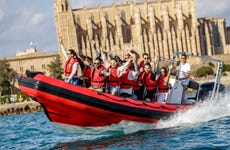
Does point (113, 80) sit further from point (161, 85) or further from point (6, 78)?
point (6, 78)

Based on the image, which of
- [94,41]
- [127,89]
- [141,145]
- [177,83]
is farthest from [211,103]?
[94,41]

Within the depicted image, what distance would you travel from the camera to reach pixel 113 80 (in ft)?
64.3

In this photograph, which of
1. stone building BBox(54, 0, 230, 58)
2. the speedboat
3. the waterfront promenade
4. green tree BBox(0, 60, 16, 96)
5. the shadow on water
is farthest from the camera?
stone building BBox(54, 0, 230, 58)

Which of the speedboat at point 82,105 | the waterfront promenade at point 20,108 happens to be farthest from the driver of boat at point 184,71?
the waterfront promenade at point 20,108

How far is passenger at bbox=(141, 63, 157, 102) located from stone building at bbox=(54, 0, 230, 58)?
86.0 m

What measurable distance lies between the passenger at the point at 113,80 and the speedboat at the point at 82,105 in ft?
2.16

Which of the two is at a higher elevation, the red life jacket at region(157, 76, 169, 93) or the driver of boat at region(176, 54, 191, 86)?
the driver of boat at region(176, 54, 191, 86)

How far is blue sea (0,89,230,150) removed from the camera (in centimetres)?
1726

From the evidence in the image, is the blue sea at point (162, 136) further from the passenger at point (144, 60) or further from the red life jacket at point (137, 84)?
the passenger at point (144, 60)

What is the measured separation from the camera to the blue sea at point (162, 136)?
56.6ft

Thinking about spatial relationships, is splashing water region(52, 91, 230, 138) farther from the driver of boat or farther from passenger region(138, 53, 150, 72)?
passenger region(138, 53, 150, 72)

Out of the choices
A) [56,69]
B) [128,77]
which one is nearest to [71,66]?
[128,77]

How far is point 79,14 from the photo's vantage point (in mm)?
111438

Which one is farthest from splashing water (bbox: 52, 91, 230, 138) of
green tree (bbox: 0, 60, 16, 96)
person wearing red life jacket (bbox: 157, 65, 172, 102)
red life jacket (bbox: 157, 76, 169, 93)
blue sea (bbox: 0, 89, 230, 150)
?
green tree (bbox: 0, 60, 16, 96)
